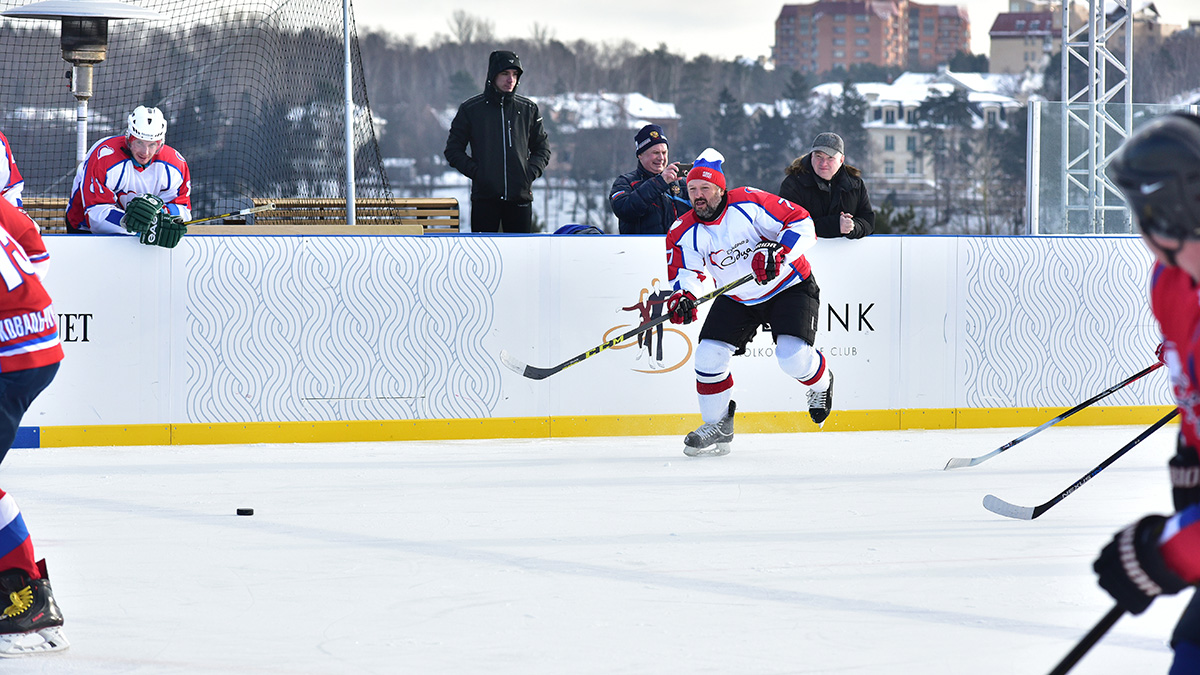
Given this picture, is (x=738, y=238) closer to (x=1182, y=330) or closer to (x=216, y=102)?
(x=1182, y=330)

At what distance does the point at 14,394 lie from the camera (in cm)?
246

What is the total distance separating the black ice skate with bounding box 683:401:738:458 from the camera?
16.7 ft

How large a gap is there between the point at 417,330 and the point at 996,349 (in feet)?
8.28

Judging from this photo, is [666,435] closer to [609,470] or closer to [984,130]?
[609,470]

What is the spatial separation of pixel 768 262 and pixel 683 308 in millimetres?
353

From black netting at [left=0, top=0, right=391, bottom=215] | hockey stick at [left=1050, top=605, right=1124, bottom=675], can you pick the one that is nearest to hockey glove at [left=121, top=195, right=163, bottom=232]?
black netting at [left=0, top=0, right=391, bottom=215]

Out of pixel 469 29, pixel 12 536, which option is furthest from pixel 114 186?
pixel 469 29

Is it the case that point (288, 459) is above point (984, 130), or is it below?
below

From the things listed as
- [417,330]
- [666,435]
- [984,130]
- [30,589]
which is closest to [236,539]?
[30,589]

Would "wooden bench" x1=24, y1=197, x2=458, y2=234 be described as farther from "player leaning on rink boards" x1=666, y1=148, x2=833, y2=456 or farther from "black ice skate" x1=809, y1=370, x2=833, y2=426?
"black ice skate" x1=809, y1=370, x2=833, y2=426

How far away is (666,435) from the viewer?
18.6 feet

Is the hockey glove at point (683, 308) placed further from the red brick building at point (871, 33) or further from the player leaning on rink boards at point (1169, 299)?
the red brick building at point (871, 33)

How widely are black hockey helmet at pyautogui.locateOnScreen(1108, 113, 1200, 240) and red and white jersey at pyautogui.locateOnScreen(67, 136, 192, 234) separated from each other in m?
4.50

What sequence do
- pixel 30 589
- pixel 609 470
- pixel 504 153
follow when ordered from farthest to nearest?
pixel 504 153 < pixel 609 470 < pixel 30 589
